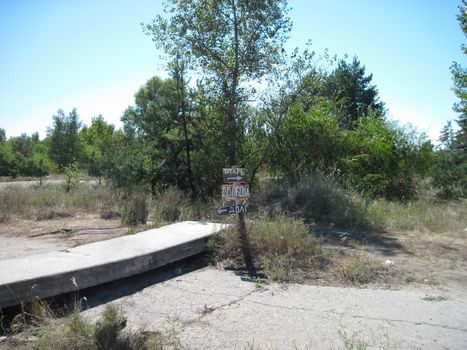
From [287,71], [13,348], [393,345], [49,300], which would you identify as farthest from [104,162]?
[393,345]

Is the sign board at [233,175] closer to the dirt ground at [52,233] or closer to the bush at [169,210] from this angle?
the dirt ground at [52,233]

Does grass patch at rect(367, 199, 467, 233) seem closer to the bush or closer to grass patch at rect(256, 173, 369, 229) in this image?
grass patch at rect(256, 173, 369, 229)

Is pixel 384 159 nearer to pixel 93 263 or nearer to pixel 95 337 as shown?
pixel 93 263

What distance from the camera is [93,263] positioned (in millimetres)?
4922

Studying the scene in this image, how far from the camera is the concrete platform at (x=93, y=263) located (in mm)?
4219

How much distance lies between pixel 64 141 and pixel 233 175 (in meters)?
38.0

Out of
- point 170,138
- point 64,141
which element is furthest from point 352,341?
point 64,141

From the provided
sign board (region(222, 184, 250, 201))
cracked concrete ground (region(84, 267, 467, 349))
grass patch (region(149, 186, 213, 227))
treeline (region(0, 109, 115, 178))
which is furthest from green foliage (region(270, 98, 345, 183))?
treeline (region(0, 109, 115, 178))

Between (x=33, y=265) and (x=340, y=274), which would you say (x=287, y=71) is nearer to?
(x=340, y=274)

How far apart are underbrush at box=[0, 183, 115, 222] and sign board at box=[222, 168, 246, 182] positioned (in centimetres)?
500

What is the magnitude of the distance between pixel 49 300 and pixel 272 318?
2.39m

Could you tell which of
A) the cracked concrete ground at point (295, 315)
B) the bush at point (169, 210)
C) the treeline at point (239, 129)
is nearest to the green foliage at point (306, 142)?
the treeline at point (239, 129)

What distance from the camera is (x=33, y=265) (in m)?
4.75

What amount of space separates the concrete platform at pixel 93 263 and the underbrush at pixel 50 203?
4.15m
